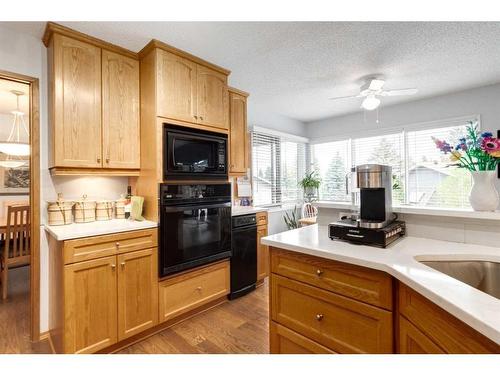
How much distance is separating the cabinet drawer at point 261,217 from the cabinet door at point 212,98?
3.45 feet

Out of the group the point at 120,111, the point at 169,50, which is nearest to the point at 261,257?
the point at 120,111

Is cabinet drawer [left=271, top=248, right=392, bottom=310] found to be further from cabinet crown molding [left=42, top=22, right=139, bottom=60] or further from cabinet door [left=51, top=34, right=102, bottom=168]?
cabinet crown molding [left=42, top=22, right=139, bottom=60]

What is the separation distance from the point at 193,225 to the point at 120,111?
44.6 inches

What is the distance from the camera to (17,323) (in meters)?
2.17

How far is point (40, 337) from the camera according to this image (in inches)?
77.8

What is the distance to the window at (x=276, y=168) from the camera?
4.05 metres

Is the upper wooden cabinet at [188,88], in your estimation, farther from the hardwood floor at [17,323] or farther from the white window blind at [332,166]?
the white window blind at [332,166]

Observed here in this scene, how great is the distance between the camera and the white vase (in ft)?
4.23

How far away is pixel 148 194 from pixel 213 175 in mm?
598

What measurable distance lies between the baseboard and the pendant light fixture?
3163 millimetres

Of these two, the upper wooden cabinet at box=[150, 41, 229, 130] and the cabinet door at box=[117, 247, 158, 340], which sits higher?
the upper wooden cabinet at box=[150, 41, 229, 130]

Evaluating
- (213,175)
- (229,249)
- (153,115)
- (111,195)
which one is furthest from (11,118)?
(229,249)

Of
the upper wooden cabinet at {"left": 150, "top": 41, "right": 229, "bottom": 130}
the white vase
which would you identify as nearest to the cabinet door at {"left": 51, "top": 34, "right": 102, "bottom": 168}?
the upper wooden cabinet at {"left": 150, "top": 41, "right": 229, "bottom": 130}

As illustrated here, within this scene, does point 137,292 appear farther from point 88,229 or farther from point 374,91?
point 374,91
